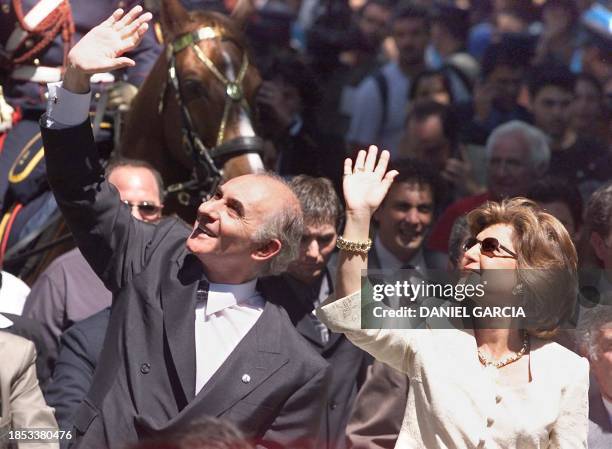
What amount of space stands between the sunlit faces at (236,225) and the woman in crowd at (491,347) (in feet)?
1.60

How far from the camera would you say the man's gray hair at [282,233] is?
536cm

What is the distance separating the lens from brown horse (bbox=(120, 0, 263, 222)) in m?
7.54

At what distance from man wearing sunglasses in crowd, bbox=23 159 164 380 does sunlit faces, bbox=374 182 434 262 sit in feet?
3.99

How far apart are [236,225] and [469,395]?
42.9 inches

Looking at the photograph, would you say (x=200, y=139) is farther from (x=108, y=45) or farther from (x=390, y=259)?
(x=108, y=45)

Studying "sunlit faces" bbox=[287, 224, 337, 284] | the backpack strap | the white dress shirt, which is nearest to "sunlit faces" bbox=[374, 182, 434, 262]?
"sunlit faces" bbox=[287, 224, 337, 284]

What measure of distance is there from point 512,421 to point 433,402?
0.26 metres

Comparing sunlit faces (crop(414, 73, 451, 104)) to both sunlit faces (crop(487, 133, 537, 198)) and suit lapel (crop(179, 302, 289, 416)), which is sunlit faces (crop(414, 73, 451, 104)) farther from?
suit lapel (crop(179, 302, 289, 416))

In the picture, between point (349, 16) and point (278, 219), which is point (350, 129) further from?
point (278, 219)

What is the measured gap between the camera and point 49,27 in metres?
7.71

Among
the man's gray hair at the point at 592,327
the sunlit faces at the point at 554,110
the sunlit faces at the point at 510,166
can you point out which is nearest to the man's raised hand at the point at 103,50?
the man's gray hair at the point at 592,327

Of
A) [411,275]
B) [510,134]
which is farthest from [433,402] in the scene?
[510,134]

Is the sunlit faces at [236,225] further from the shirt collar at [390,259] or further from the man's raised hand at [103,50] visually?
the shirt collar at [390,259]

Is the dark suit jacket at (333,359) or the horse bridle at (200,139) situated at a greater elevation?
the horse bridle at (200,139)
